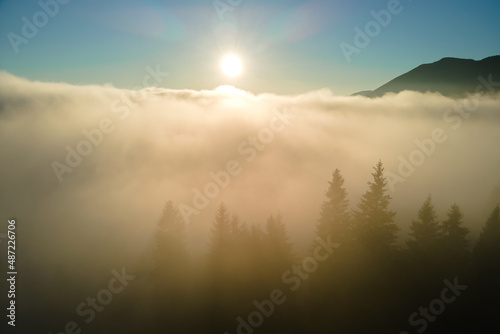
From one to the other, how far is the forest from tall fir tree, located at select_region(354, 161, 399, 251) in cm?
8

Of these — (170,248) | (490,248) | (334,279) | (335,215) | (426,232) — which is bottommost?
(490,248)

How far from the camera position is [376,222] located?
27047 millimetres

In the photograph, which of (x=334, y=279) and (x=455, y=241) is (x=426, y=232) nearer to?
(x=455, y=241)

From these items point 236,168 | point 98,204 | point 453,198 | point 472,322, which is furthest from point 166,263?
point 236,168

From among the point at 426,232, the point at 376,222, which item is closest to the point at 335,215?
the point at 376,222

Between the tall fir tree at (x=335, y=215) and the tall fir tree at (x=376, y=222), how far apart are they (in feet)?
3.99

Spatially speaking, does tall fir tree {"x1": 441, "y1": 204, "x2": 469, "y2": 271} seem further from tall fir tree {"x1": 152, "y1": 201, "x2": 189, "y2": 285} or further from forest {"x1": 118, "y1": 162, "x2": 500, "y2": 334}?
tall fir tree {"x1": 152, "y1": 201, "x2": 189, "y2": 285}

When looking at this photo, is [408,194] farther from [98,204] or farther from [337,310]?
[98,204]

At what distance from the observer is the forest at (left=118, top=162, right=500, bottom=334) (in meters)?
23.9

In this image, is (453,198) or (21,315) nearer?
(21,315)

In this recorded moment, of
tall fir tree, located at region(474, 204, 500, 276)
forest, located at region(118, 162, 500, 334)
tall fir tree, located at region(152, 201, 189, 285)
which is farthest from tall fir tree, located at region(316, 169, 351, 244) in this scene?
tall fir tree, located at region(152, 201, 189, 285)

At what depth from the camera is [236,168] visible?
13425 cm

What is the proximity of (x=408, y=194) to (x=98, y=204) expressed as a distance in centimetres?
7669

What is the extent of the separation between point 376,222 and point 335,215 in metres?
3.52
